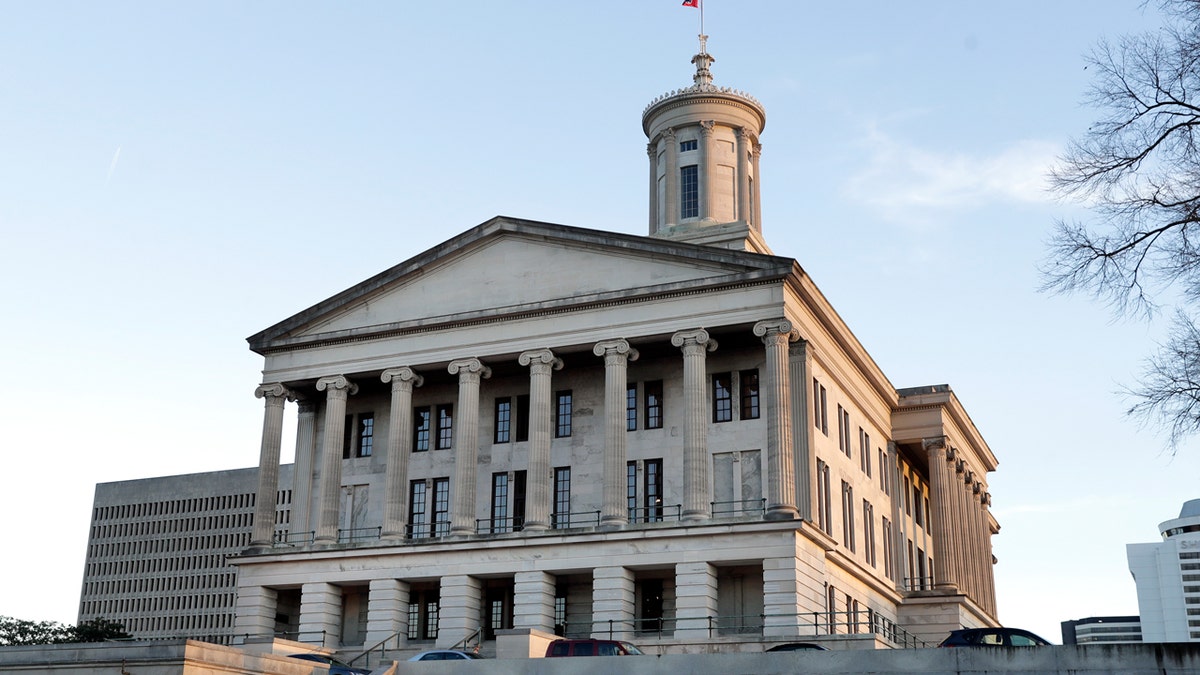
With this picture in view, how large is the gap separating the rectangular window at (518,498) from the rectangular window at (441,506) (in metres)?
3.15

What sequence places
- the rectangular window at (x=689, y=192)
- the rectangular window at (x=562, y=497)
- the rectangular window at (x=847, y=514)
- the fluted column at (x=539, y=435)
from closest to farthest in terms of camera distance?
the fluted column at (x=539, y=435) < the rectangular window at (x=562, y=497) < the rectangular window at (x=847, y=514) < the rectangular window at (x=689, y=192)

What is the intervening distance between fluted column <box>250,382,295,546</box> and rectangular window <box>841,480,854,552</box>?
25557 millimetres

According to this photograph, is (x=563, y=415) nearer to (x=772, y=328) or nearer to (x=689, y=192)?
(x=772, y=328)

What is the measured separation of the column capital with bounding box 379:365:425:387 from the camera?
57438mm

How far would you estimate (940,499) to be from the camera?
67562 mm

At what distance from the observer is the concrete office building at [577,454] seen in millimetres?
50125

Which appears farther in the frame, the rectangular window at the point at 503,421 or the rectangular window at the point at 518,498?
the rectangular window at the point at 503,421

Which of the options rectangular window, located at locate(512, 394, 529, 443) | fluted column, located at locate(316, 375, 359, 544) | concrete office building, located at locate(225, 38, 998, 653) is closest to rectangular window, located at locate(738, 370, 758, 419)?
concrete office building, located at locate(225, 38, 998, 653)

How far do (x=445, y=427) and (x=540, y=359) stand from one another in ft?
23.7

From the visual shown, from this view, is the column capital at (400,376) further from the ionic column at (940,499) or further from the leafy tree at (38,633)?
the leafy tree at (38,633)

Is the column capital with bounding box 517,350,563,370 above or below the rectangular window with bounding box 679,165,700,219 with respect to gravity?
below

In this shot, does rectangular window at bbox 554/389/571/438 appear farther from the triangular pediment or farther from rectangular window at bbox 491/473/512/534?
the triangular pediment

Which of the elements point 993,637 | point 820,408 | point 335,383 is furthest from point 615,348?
point 993,637

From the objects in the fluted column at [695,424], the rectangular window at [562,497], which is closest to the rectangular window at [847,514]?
the fluted column at [695,424]
